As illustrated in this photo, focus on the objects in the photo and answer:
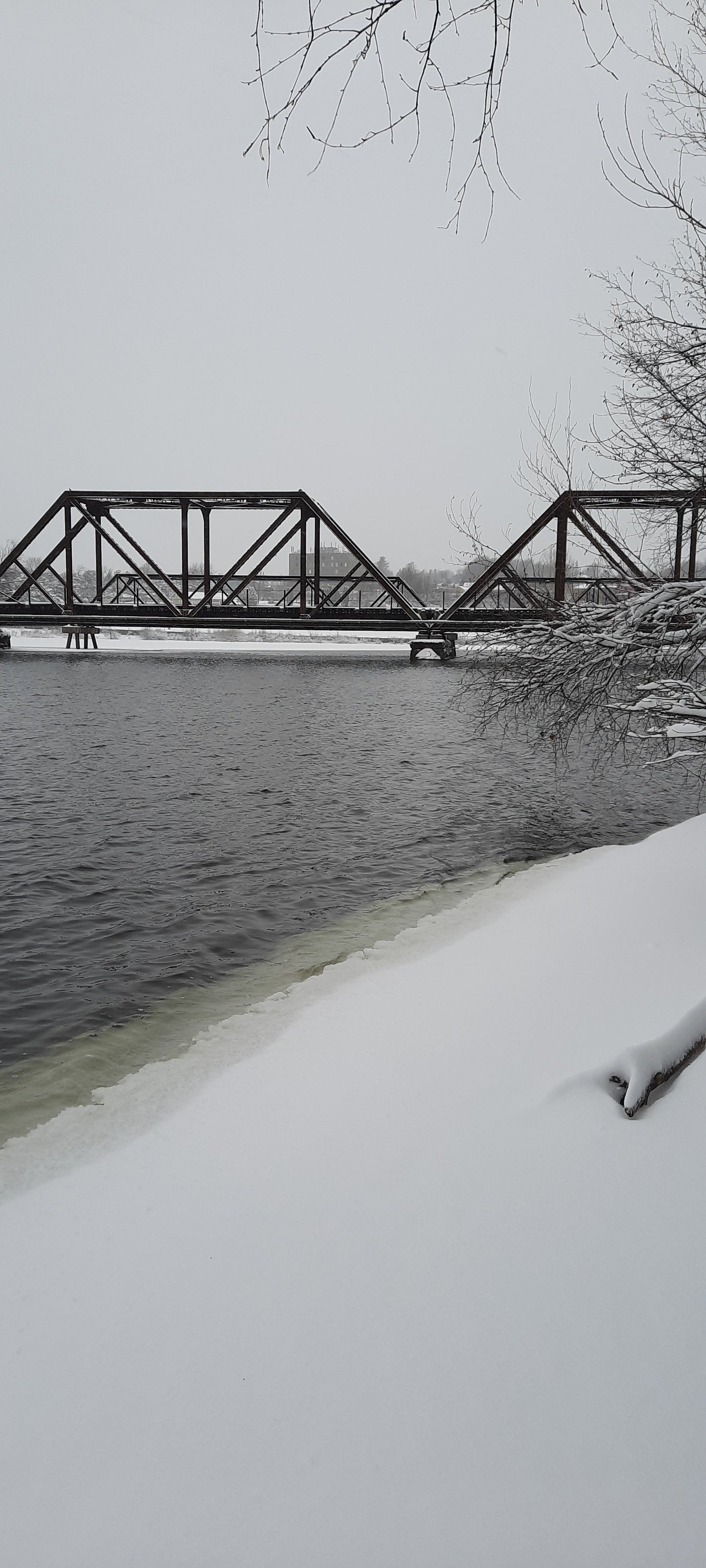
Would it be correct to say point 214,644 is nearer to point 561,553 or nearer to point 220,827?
point 561,553

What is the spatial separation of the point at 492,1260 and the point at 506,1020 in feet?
7.17

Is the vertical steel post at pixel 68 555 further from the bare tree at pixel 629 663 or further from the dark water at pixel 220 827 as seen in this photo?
the bare tree at pixel 629 663

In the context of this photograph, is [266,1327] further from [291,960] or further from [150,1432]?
[291,960]

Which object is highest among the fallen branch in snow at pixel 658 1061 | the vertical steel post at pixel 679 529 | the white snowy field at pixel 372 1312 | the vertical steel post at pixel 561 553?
the vertical steel post at pixel 561 553

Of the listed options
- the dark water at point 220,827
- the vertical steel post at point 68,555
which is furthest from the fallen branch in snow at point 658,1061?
the vertical steel post at point 68,555

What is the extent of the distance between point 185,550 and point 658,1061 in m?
44.8

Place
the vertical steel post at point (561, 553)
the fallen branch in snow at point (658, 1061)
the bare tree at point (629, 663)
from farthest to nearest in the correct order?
the vertical steel post at point (561, 553) < the bare tree at point (629, 663) < the fallen branch in snow at point (658, 1061)

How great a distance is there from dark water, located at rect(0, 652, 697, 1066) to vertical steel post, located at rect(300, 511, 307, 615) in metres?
20.6

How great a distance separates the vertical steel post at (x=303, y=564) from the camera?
42688mm

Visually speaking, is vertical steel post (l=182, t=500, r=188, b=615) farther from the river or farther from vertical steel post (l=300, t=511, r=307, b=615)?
the river

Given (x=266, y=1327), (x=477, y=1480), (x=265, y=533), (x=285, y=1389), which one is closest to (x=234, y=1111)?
(x=266, y=1327)

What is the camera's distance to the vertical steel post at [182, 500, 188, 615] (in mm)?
43281

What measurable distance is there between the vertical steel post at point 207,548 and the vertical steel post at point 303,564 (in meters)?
4.53

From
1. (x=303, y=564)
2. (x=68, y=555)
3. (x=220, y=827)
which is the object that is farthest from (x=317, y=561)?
(x=220, y=827)
